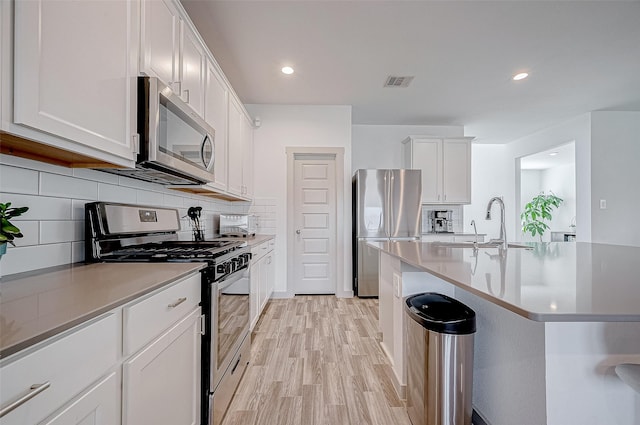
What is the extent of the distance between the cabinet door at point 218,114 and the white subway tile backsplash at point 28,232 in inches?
48.1

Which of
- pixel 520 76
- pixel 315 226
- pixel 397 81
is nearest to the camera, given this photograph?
pixel 520 76

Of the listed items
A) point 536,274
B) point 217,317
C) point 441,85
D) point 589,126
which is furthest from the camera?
point 589,126

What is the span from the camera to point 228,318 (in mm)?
1676

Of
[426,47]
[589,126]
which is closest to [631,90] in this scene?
[589,126]

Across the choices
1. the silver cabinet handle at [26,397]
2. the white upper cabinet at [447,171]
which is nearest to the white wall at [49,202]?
the silver cabinet handle at [26,397]

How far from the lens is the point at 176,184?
2104 millimetres

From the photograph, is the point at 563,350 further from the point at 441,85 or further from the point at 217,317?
the point at 441,85

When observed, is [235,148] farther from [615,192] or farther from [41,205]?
[615,192]

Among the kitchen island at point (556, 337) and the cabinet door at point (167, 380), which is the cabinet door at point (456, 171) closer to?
the kitchen island at point (556, 337)

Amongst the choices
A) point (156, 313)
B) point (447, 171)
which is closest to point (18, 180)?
point (156, 313)

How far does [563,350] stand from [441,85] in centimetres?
327

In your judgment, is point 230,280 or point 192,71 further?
point 192,71

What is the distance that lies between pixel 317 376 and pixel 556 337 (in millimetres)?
1519

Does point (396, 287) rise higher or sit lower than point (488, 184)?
lower
